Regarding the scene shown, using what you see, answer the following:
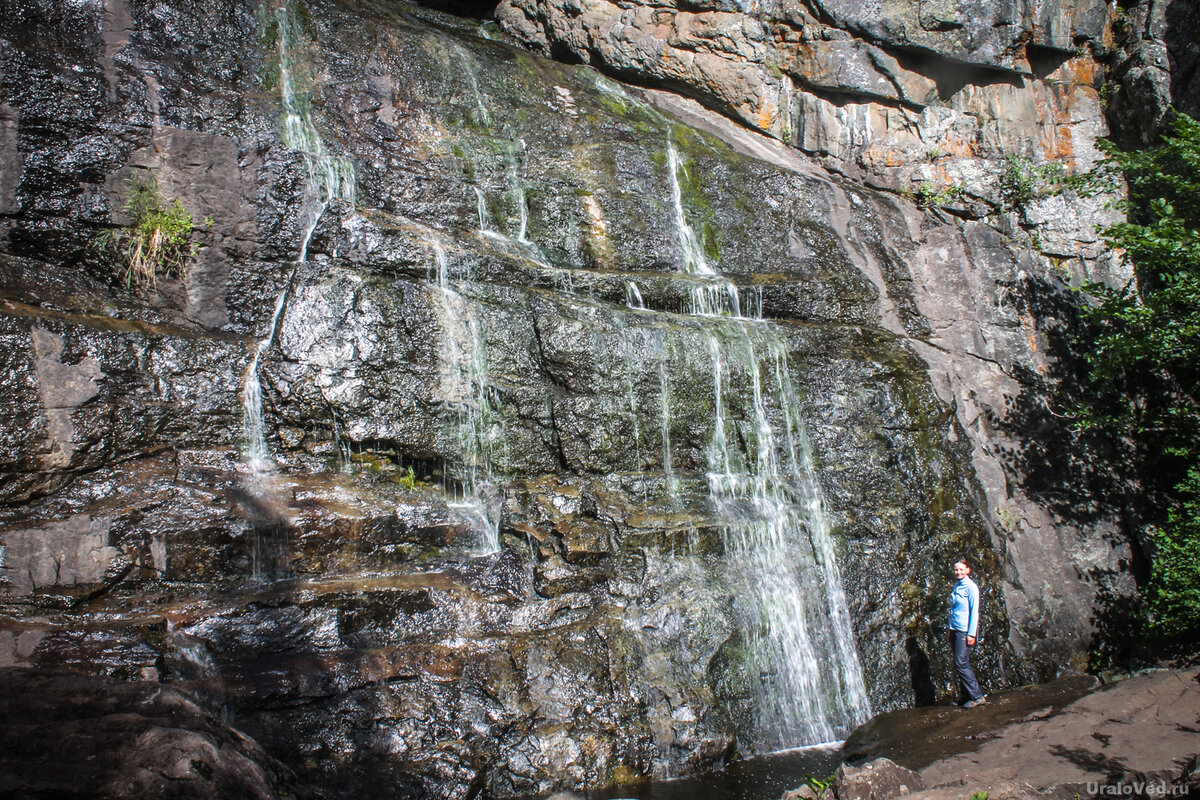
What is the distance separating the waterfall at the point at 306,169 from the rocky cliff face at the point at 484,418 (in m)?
0.05

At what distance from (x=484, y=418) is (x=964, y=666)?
225 inches

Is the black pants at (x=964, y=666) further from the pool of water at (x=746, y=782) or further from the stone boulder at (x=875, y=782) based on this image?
the stone boulder at (x=875, y=782)

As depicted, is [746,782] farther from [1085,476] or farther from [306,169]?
[306,169]

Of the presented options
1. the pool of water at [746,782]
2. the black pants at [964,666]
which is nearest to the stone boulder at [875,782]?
the pool of water at [746,782]

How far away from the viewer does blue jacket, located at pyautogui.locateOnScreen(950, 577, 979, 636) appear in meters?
7.66

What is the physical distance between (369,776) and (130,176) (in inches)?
303

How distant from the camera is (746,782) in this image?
640cm

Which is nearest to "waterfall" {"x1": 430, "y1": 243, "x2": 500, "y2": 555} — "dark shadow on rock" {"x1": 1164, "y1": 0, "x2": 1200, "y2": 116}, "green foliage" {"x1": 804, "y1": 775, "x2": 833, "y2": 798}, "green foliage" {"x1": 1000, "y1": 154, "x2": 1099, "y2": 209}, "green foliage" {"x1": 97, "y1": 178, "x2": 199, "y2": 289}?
"green foliage" {"x1": 97, "y1": 178, "x2": 199, "y2": 289}

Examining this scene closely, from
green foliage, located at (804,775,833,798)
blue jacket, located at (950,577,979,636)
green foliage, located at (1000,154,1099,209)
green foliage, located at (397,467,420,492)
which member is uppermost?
green foliage, located at (1000,154,1099,209)

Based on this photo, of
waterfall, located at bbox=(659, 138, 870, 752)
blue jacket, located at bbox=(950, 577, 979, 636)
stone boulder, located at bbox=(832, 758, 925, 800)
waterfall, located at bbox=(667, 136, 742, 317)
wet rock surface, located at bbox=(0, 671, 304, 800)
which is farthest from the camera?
waterfall, located at bbox=(667, 136, 742, 317)

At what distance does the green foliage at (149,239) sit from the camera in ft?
28.5

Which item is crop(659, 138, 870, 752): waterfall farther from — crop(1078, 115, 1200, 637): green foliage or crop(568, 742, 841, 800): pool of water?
crop(1078, 115, 1200, 637): green foliage

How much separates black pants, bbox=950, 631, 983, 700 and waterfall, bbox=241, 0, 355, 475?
24.2 ft

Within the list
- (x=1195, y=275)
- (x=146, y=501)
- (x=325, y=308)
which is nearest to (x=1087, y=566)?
(x=1195, y=275)
